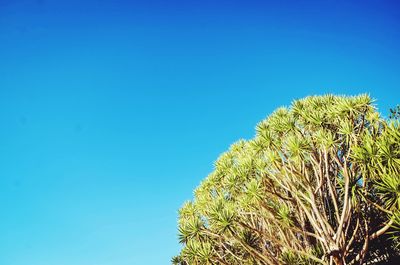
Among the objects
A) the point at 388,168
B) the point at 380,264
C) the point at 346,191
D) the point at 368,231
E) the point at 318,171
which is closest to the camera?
the point at 388,168

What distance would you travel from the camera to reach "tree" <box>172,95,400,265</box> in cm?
822

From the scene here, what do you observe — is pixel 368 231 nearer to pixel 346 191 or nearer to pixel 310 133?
pixel 346 191

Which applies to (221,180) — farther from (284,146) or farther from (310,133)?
(310,133)

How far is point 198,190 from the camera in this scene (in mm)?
13242

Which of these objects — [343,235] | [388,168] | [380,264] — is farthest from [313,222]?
[380,264]

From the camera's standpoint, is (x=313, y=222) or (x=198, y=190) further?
(x=198, y=190)

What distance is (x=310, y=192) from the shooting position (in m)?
8.72

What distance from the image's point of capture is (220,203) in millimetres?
8859

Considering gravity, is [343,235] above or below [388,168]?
below

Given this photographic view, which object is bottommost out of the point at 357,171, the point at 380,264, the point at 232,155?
the point at 380,264

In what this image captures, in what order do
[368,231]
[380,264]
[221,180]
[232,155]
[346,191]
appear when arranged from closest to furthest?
1. [346,191]
2. [368,231]
3. [380,264]
4. [221,180]
5. [232,155]

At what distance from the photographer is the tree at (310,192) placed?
324 inches

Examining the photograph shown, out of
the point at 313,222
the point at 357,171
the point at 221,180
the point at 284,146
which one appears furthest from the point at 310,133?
the point at 221,180

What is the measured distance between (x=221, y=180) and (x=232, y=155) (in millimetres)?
1366
